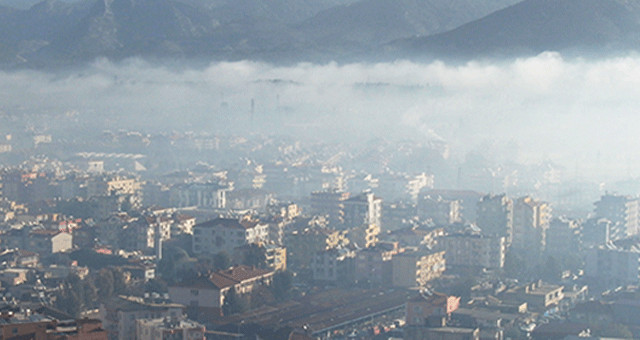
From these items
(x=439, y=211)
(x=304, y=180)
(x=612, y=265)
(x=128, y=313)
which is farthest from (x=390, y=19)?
(x=128, y=313)

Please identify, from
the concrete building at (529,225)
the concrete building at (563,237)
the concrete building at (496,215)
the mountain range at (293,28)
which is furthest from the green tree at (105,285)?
the mountain range at (293,28)

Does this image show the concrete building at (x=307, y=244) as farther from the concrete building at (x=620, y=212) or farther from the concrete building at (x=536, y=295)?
the concrete building at (x=620, y=212)

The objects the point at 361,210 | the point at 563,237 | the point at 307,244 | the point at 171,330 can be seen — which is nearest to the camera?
the point at 171,330

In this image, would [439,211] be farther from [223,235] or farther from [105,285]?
[105,285]

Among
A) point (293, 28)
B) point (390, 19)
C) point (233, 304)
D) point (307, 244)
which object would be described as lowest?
point (233, 304)

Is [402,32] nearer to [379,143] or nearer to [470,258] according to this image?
[379,143]

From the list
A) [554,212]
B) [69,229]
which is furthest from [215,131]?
[69,229]

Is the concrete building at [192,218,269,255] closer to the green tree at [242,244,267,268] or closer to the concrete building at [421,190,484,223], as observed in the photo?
the green tree at [242,244,267,268]
